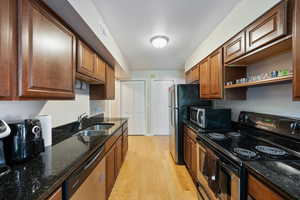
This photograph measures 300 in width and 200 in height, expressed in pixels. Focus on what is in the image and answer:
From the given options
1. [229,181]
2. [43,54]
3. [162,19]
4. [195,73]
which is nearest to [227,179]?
[229,181]

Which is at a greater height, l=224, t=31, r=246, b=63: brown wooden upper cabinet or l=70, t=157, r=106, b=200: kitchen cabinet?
l=224, t=31, r=246, b=63: brown wooden upper cabinet

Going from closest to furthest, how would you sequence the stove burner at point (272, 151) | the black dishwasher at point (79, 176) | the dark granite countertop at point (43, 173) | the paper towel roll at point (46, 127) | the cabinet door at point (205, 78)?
the dark granite countertop at point (43, 173)
the black dishwasher at point (79, 176)
the stove burner at point (272, 151)
the paper towel roll at point (46, 127)
the cabinet door at point (205, 78)

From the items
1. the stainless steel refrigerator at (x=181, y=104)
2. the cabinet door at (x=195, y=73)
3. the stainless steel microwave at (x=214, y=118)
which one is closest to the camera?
the stainless steel microwave at (x=214, y=118)

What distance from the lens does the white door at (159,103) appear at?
5.47 meters

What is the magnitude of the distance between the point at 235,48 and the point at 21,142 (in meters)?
2.22

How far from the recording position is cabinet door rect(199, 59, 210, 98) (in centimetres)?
255

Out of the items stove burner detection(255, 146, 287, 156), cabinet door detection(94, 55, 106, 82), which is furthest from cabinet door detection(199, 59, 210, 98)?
cabinet door detection(94, 55, 106, 82)

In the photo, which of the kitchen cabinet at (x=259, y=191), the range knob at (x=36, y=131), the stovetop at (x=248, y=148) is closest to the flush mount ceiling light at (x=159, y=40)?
the stovetop at (x=248, y=148)

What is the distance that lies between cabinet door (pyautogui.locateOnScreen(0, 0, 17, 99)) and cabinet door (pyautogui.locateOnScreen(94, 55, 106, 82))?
53.4 inches

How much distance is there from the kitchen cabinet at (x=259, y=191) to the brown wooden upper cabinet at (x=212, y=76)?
1290 millimetres

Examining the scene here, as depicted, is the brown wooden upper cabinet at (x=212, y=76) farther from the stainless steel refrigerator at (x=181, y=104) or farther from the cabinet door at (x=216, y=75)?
the stainless steel refrigerator at (x=181, y=104)

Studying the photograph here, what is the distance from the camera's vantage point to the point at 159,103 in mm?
5480

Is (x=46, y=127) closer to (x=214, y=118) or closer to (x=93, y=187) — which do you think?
(x=93, y=187)

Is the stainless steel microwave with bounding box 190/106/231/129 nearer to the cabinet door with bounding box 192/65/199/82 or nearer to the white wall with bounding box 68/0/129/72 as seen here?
the cabinet door with bounding box 192/65/199/82
